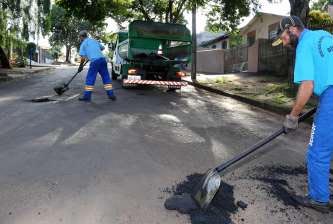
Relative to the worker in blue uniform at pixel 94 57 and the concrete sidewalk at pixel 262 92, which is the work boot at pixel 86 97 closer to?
the worker in blue uniform at pixel 94 57

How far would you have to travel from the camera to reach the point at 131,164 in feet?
17.9

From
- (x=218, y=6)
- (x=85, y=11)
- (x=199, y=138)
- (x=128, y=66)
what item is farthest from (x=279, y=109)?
(x=85, y=11)

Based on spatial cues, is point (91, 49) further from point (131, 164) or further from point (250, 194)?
point (250, 194)

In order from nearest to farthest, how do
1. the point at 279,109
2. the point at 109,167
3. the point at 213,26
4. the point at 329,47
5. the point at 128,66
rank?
the point at 329,47, the point at 109,167, the point at 279,109, the point at 128,66, the point at 213,26

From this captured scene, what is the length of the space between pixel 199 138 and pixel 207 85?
390 inches

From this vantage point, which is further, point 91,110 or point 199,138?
point 91,110

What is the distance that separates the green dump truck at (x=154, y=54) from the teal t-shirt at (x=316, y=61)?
10175 mm

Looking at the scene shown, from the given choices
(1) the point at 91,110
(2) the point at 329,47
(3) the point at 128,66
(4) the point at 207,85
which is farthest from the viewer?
(4) the point at 207,85

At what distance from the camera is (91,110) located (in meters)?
9.58

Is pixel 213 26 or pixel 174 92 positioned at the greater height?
pixel 213 26

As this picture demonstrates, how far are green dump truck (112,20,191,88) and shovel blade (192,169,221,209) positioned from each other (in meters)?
9.97

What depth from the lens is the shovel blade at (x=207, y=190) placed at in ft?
13.6

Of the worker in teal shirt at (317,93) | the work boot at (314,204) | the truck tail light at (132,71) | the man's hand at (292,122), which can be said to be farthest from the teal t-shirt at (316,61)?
the truck tail light at (132,71)

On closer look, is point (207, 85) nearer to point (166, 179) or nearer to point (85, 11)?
point (85, 11)
